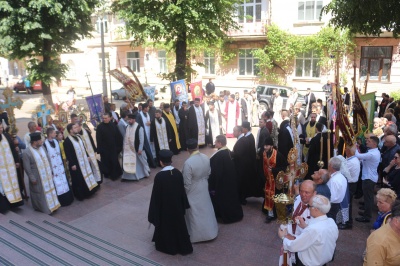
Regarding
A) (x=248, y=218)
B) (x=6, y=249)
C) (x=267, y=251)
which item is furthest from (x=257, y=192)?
(x=6, y=249)

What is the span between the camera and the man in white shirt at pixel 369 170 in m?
6.94

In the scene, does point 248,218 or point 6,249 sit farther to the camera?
point 248,218

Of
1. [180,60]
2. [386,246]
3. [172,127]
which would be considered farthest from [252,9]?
[386,246]

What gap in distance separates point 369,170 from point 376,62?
18.6 metres

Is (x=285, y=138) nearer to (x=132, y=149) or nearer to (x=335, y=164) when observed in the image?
(x=335, y=164)

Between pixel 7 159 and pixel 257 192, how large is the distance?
17.7 ft

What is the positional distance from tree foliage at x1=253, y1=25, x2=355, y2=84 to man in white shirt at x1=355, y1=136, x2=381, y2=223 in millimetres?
17006

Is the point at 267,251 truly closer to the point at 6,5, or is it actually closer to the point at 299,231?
the point at 299,231

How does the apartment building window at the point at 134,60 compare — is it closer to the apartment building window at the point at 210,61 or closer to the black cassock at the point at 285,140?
the apartment building window at the point at 210,61

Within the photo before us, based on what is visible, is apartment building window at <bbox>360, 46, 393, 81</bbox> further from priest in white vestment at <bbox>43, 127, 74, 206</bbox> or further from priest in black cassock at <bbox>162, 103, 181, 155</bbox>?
priest in white vestment at <bbox>43, 127, 74, 206</bbox>

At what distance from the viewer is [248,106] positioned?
15461 millimetres

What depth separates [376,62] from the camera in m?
23.0

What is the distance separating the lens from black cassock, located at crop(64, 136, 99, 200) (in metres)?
8.27

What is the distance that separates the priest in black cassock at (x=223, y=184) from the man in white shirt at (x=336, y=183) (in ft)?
6.26
